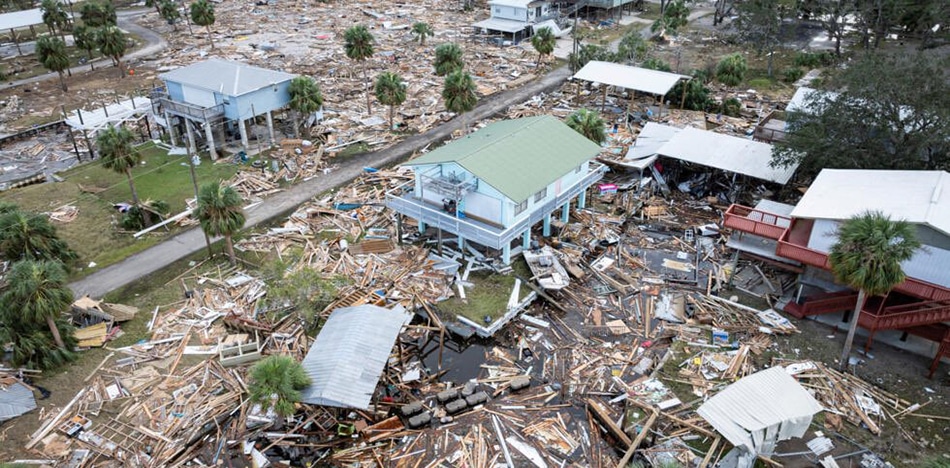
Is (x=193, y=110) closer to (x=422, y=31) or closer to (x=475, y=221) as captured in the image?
(x=475, y=221)

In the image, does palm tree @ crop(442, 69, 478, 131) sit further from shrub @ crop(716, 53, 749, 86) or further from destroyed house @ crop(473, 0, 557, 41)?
destroyed house @ crop(473, 0, 557, 41)

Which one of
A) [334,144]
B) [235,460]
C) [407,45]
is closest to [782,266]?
[235,460]

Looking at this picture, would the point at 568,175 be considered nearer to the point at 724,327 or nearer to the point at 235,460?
the point at 724,327

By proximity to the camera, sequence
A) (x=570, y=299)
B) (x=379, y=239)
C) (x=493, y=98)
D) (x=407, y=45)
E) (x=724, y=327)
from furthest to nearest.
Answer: (x=407, y=45), (x=493, y=98), (x=379, y=239), (x=570, y=299), (x=724, y=327)

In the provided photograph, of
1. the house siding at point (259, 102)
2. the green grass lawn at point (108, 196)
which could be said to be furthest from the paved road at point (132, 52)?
the house siding at point (259, 102)

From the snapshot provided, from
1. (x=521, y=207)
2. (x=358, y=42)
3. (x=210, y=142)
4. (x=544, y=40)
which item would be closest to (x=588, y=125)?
(x=521, y=207)

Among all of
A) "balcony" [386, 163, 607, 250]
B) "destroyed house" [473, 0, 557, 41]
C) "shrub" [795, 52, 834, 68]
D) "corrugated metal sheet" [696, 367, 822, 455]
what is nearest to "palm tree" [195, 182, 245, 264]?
"balcony" [386, 163, 607, 250]

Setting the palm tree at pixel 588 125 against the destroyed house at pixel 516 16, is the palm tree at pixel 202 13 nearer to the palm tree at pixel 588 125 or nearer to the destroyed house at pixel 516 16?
the destroyed house at pixel 516 16
